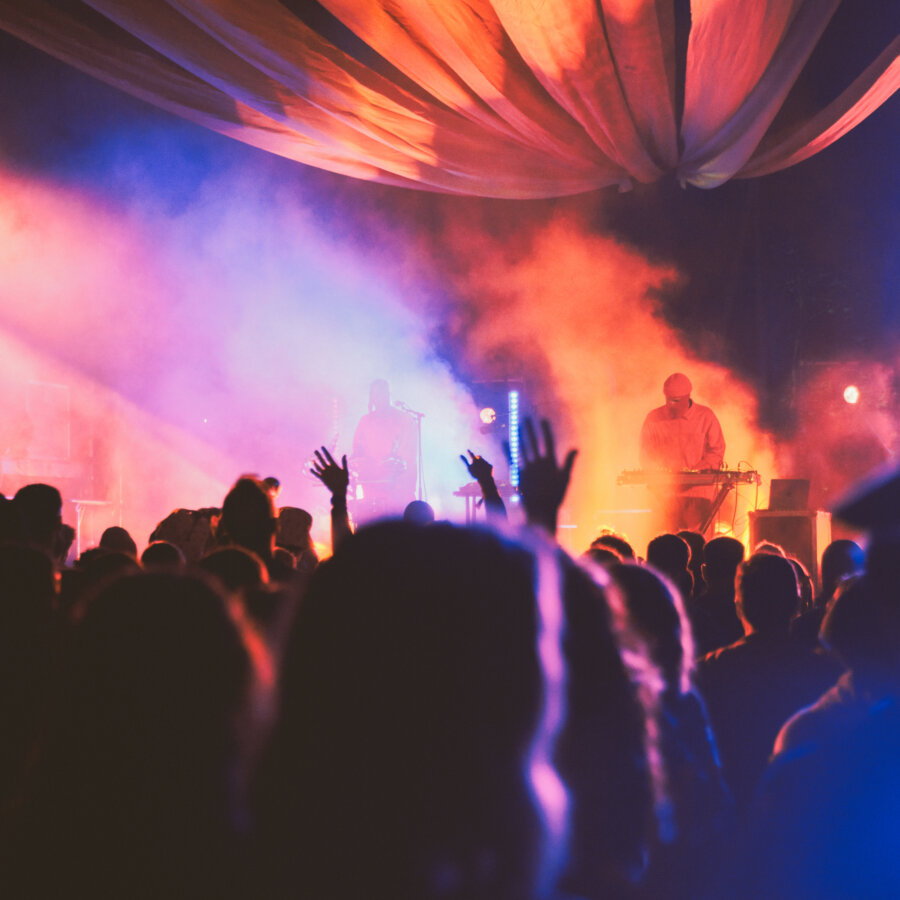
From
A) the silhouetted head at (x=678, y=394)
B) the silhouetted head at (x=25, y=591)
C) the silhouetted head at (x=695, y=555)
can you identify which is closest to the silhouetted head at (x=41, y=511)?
the silhouetted head at (x=25, y=591)

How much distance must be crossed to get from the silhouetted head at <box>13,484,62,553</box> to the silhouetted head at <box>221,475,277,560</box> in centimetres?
58

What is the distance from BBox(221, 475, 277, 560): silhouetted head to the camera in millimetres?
3125

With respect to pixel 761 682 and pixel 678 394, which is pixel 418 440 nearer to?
pixel 678 394

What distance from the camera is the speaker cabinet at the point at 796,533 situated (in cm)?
668

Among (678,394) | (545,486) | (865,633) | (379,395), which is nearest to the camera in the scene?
(865,633)

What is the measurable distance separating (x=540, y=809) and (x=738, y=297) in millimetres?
10546

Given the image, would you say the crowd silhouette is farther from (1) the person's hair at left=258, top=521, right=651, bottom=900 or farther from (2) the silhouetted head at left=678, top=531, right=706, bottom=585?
(2) the silhouetted head at left=678, top=531, right=706, bottom=585

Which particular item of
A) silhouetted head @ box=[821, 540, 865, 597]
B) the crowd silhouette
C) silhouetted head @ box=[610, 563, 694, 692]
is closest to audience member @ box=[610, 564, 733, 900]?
silhouetted head @ box=[610, 563, 694, 692]

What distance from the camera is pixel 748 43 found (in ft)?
19.1

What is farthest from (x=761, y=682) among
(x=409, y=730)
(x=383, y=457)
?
(x=383, y=457)

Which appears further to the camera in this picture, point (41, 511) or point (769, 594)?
point (41, 511)

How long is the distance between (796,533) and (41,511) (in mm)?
5450

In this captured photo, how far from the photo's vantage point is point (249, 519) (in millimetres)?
3141

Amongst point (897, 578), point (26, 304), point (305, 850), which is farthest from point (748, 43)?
point (26, 304)
